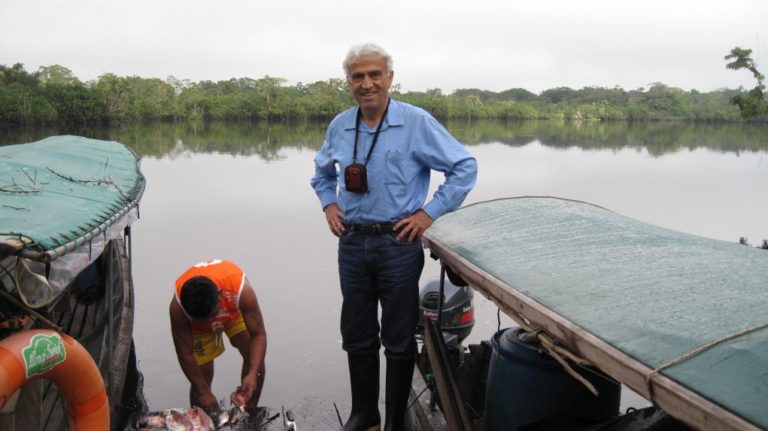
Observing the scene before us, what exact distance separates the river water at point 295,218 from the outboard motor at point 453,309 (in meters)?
1.37

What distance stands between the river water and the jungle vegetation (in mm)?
3999

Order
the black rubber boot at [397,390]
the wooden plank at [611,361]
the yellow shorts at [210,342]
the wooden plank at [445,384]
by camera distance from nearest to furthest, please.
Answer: the wooden plank at [611,361] < the wooden plank at [445,384] < the black rubber boot at [397,390] < the yellow shorts at [210,342]

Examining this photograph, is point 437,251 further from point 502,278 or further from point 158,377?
point 158,377

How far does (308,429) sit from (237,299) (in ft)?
4.20

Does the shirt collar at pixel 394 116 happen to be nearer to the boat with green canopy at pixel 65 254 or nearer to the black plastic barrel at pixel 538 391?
the black plastic barrel at pixel 538 391

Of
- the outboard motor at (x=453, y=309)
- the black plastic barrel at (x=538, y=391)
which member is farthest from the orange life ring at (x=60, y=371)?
the outboard motor at (x=453, y=309)

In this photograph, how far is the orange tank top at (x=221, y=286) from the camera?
12.4ft

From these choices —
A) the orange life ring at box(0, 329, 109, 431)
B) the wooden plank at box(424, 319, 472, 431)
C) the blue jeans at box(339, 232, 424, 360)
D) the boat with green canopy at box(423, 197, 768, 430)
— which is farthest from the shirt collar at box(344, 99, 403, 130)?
the orange life ring at box(0, 329, 109, 431)

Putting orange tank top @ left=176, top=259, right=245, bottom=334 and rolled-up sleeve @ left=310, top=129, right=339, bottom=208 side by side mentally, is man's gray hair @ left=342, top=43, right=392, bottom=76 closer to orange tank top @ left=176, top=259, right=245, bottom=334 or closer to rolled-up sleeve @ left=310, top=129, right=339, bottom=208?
rolled-up sleeve @ left=310, top=129, right=339, bottom=208

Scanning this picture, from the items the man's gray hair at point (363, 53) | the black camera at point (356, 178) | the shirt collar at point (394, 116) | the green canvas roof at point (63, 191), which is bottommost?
the green canvas roof at point (63, 191)

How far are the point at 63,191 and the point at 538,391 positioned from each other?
2.60 metres

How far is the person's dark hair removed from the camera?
132 inches

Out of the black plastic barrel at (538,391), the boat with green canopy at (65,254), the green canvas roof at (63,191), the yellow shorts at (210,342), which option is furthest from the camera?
the yellow shorts at (210,342)

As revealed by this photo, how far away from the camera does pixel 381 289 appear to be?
3.04m
